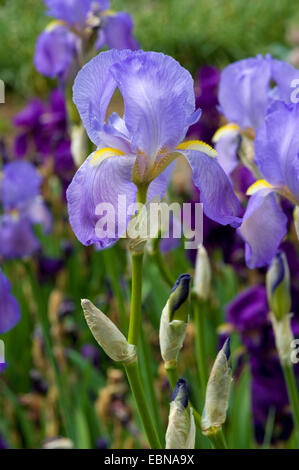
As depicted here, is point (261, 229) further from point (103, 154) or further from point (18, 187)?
point (18, 187)

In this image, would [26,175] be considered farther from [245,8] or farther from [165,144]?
[245,8]

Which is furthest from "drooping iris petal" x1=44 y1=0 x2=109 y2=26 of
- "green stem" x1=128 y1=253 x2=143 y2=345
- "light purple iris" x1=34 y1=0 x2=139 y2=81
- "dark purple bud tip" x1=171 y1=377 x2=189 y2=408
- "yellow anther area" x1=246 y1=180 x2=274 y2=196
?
"dark purple bud tip" x1=171 y1=377 x2=189 y2=408

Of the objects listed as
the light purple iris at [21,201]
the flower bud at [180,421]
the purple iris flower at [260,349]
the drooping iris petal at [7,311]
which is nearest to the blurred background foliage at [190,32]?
the light purple iris at [21,201]

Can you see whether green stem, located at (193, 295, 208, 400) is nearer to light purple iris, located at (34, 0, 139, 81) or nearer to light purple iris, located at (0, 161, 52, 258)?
light purple iris, located at (34, 0, 139, 81)

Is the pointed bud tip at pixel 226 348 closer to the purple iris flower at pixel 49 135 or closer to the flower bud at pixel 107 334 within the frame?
the flower bud at pixel 107 334

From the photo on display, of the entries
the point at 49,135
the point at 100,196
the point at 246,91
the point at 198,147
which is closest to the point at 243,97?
the point at 246,91

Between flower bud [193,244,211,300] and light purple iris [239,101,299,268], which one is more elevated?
light purple iris [239,101,299,268]
